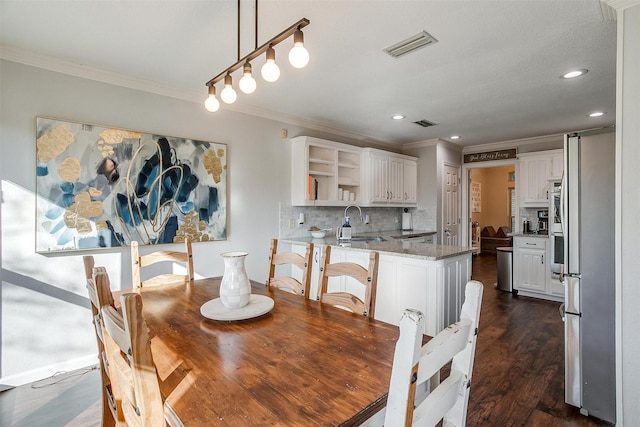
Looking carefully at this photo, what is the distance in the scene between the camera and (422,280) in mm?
2773

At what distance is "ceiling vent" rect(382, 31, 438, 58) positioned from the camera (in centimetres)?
214

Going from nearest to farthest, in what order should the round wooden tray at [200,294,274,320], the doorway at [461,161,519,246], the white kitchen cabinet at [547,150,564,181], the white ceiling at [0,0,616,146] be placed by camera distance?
the round wooden tray at [200,294,274,320] → the white ceiling at [0,0,616,146] → the white kitchen cabinet at [547,150,564,181] → the doorway at [461,161,519,246]

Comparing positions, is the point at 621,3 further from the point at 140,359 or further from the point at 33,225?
the point at 33,225

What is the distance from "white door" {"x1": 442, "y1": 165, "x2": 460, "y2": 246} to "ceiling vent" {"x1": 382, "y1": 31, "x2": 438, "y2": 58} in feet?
12.0

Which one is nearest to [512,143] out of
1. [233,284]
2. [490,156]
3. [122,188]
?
[490,156]

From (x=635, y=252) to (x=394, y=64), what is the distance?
1956mm

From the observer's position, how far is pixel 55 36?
7.00ft

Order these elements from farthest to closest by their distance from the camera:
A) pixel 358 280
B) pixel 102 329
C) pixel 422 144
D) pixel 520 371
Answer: pixel 422 144 → pixel 520 371 → pixel 358 280 → pixel 102 329

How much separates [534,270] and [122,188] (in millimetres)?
5211

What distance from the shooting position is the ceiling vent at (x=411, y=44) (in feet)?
7.02

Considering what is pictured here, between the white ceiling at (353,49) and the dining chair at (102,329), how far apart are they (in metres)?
1.57

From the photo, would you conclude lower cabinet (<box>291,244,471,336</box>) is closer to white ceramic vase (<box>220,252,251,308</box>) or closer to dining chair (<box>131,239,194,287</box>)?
dining chair (<box>131,239,194,287</box>)

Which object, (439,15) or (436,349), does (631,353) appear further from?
(439,15)

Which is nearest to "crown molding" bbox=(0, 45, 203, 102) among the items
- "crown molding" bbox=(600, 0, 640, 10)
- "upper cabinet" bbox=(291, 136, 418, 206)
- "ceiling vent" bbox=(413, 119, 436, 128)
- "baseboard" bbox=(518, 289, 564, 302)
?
"upper cabinet" bbox=(291, 136, 418, 206)
